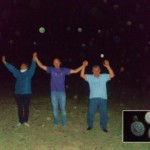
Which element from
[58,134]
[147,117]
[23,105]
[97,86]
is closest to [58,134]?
[58,134]

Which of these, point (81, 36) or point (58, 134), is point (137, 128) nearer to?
point (58, 134)

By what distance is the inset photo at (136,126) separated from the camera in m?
7.26

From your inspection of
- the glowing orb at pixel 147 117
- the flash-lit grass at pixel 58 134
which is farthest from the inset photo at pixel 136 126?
the flash-lit grass at pixel 58 134

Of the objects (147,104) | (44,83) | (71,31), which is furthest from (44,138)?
(71,31)

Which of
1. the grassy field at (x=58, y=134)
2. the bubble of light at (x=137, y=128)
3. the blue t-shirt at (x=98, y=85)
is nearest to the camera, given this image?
the bubble of light at (x=137, y=128)

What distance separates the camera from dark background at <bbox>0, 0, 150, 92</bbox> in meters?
13.1

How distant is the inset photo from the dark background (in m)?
4.81

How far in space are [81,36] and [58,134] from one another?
285 inches

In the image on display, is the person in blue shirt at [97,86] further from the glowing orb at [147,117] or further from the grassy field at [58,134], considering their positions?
the glowing orb at [147,117]

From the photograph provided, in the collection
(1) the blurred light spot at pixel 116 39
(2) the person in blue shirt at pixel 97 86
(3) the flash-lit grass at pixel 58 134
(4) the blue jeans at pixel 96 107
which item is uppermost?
(1) the blurred light spot at pixel 116 39

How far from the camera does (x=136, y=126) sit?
7.25 meters

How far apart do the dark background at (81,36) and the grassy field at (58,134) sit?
365cm

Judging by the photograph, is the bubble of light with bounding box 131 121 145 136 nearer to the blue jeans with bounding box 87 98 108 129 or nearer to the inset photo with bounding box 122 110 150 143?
the inset photo with bounding box 122 110 150 143

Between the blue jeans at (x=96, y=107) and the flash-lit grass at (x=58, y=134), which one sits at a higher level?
the blue jeans at (x=96, y=107)
